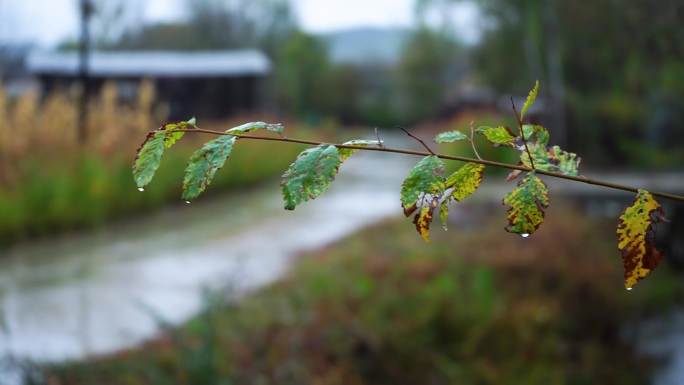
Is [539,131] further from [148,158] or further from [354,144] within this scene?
[148,158]

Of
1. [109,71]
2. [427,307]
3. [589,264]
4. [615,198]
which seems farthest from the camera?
[109,71]

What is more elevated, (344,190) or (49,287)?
(49,287)

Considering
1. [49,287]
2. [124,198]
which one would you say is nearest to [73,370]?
[49,287]

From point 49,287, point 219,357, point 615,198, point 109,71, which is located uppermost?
point 219,357

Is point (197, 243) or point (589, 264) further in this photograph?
point (197, 243)

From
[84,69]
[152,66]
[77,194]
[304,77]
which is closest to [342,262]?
[77,194]

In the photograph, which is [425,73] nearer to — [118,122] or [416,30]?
[416,30]

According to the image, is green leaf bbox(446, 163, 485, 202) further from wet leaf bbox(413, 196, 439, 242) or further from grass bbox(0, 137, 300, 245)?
grass bbox(0, 137, 300, 245)

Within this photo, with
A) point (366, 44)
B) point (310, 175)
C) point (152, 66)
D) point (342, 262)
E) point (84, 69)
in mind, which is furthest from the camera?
point (366, 44)
